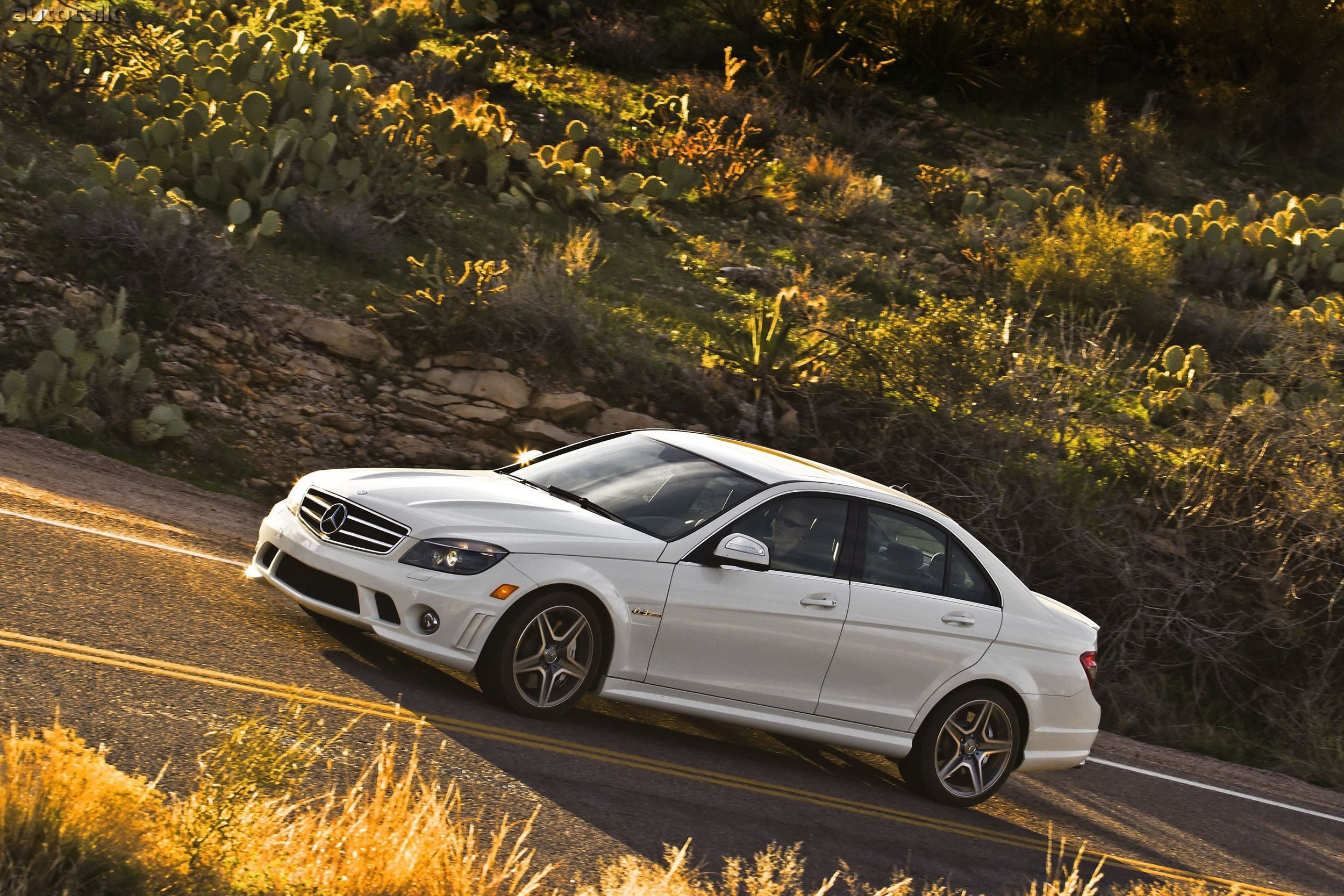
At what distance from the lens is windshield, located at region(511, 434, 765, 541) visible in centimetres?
770

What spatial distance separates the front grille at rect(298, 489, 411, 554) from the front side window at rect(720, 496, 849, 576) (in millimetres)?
→ 1833

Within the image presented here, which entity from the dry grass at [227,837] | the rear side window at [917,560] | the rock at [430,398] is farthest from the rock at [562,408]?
the dry grass at [227,837]

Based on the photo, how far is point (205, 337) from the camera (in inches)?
535

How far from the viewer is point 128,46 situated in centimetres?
1820

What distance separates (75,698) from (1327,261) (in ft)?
68.6

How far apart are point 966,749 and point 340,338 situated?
8448mm

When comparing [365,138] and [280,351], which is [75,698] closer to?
[280,351]

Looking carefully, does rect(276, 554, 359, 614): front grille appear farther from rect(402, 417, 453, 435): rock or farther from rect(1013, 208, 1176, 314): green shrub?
rect(1013, 208, 1176, 314): green shrub

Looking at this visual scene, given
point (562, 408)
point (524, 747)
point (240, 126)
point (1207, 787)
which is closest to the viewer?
point (524, 747)

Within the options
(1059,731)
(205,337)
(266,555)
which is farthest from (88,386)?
(1059,731)

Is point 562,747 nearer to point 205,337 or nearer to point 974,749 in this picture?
point 974,749

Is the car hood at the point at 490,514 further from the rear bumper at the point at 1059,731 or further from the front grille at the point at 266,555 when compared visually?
the rear bumper at the point at 1059,731

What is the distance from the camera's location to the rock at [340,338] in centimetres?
1425
